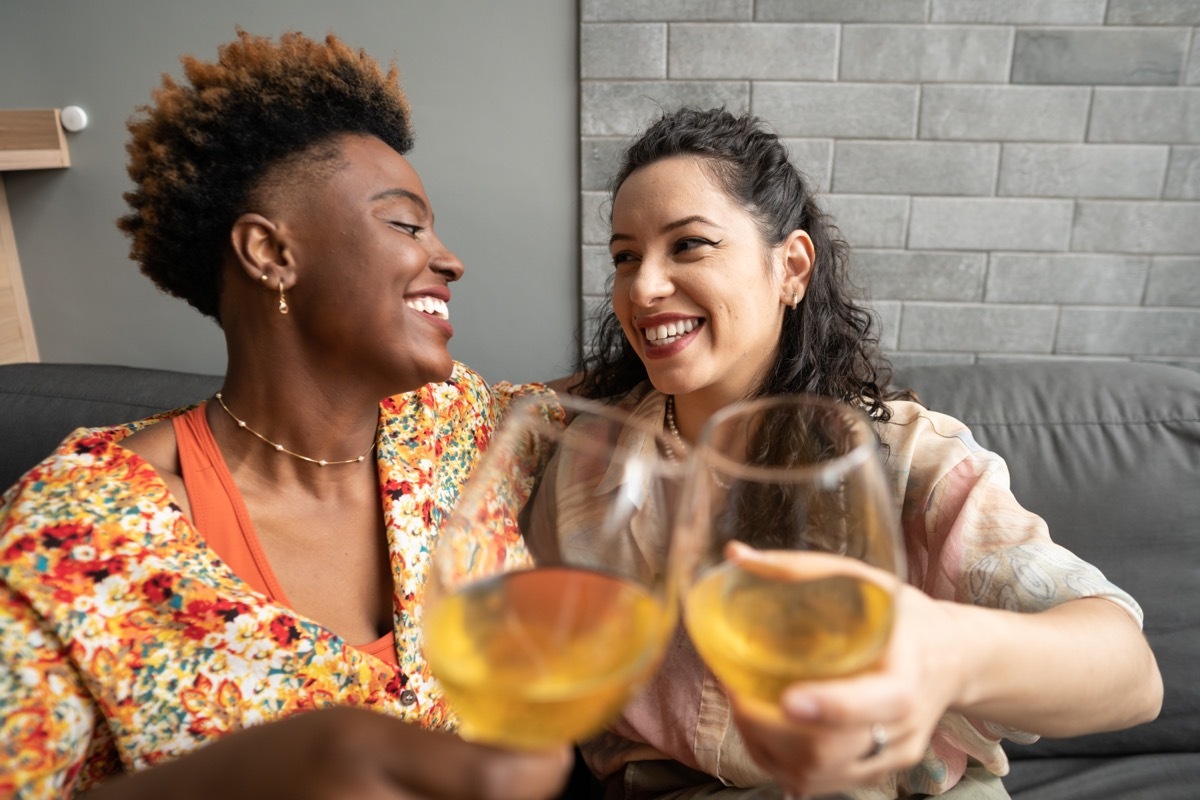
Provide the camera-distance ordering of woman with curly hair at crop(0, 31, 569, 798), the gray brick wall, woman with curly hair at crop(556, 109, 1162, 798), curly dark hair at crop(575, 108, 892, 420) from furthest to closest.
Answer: the gray brick wall < curly dark hair at crop(575, 108, 892, 420) < woman with curly hair at crop(0, 31, 569, 798) < woman with curly hair at crop(556, 109, 1162, 798)

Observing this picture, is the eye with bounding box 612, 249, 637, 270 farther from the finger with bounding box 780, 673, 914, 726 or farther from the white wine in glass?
the finger with bounding box 780, 673, 914, 726

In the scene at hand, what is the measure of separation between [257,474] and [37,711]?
0.39 meters

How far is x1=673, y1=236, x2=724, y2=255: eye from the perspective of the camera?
1.15 m

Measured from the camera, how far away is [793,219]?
1.28m

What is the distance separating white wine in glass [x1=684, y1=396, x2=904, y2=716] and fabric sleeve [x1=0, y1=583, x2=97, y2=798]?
0.64 metres

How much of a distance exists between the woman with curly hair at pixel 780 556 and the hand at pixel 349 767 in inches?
6.2

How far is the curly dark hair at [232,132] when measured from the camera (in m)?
1.05

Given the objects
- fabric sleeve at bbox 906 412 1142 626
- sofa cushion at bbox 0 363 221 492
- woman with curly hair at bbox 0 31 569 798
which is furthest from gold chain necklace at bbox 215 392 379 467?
fabric sleeve at bbox 906 412 1142 626

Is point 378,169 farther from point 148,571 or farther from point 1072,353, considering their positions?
point 1072,353

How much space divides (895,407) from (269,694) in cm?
95

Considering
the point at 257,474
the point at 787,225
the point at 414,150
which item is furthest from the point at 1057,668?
the point at 414,150

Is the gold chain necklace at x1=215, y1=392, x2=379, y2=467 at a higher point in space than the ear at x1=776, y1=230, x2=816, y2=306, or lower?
lower

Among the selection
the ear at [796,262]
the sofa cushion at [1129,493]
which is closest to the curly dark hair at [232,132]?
the ear at [796,262]

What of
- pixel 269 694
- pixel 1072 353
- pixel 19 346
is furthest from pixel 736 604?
pixel 19 346
